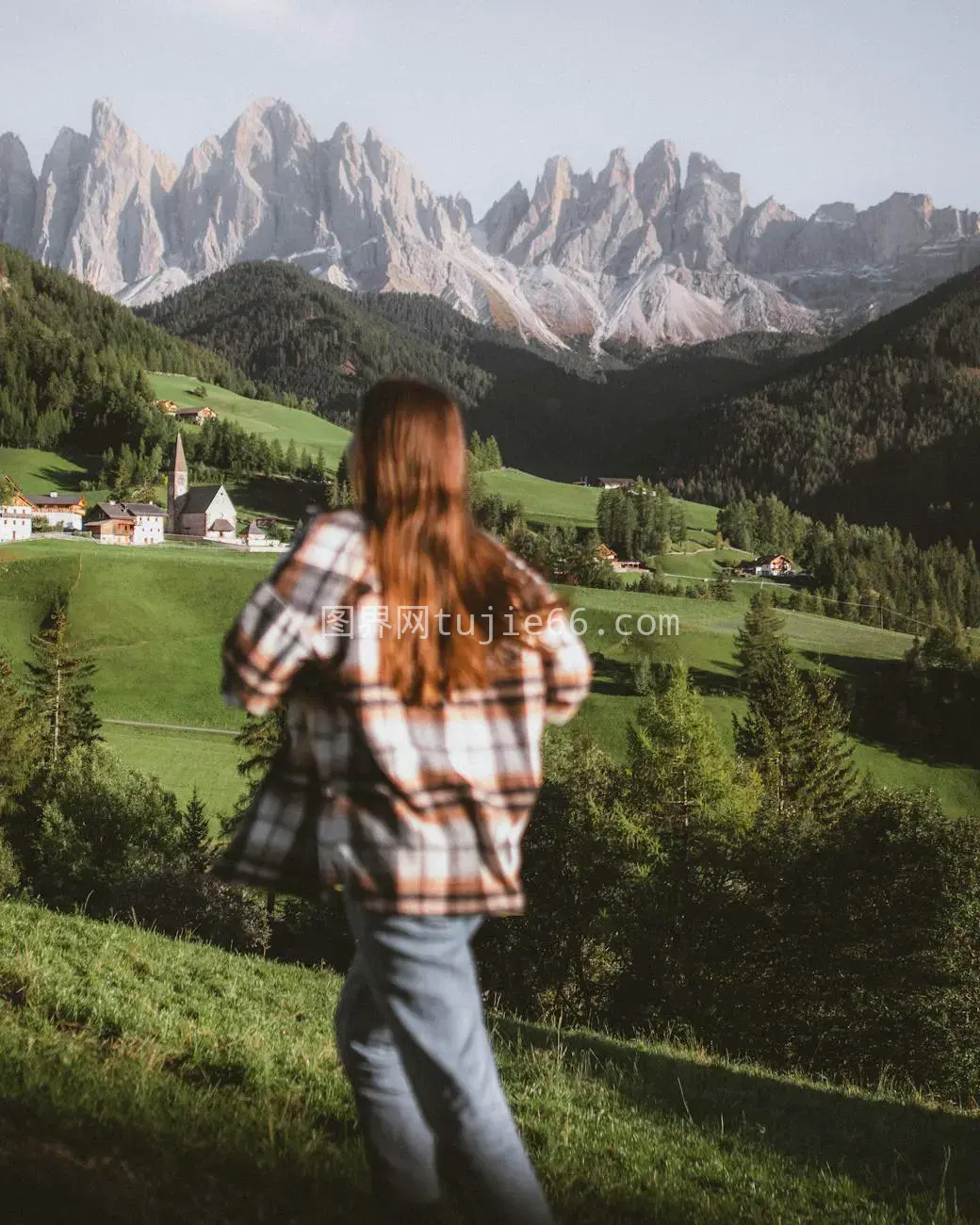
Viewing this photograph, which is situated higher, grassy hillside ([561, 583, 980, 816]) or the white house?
the white house

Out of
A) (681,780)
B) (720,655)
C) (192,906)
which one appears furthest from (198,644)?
(681,780)

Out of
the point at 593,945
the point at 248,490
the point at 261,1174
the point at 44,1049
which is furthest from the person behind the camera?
the point at 248,490

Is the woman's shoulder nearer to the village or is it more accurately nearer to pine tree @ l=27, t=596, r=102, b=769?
pine tree @ l=27, t=596, r=102, b=769

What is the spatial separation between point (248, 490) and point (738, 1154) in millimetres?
140878

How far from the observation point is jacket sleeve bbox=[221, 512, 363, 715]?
2.98m

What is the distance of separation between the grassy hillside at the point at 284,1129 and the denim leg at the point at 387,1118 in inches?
12.8

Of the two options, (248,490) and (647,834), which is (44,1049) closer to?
(647,834)

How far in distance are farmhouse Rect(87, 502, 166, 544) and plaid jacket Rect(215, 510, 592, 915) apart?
115104 mm

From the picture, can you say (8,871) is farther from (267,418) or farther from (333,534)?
(267,418)

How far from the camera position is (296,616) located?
2982mm

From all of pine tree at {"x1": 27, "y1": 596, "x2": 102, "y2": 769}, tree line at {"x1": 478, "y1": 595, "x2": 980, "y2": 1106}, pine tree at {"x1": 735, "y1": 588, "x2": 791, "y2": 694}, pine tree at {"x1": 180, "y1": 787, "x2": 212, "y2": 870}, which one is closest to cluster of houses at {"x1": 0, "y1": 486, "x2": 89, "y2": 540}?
pine tree at {"x1": 27, "y1": 596, "x2": 102, "y2": 769}

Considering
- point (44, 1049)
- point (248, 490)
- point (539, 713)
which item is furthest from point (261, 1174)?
point (248, 490)

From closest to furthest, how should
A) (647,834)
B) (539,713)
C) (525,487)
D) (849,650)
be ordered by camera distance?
1. (539,713)
2. (647,834)
3. (849,650)
4. (525,487)

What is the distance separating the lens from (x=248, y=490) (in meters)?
139
